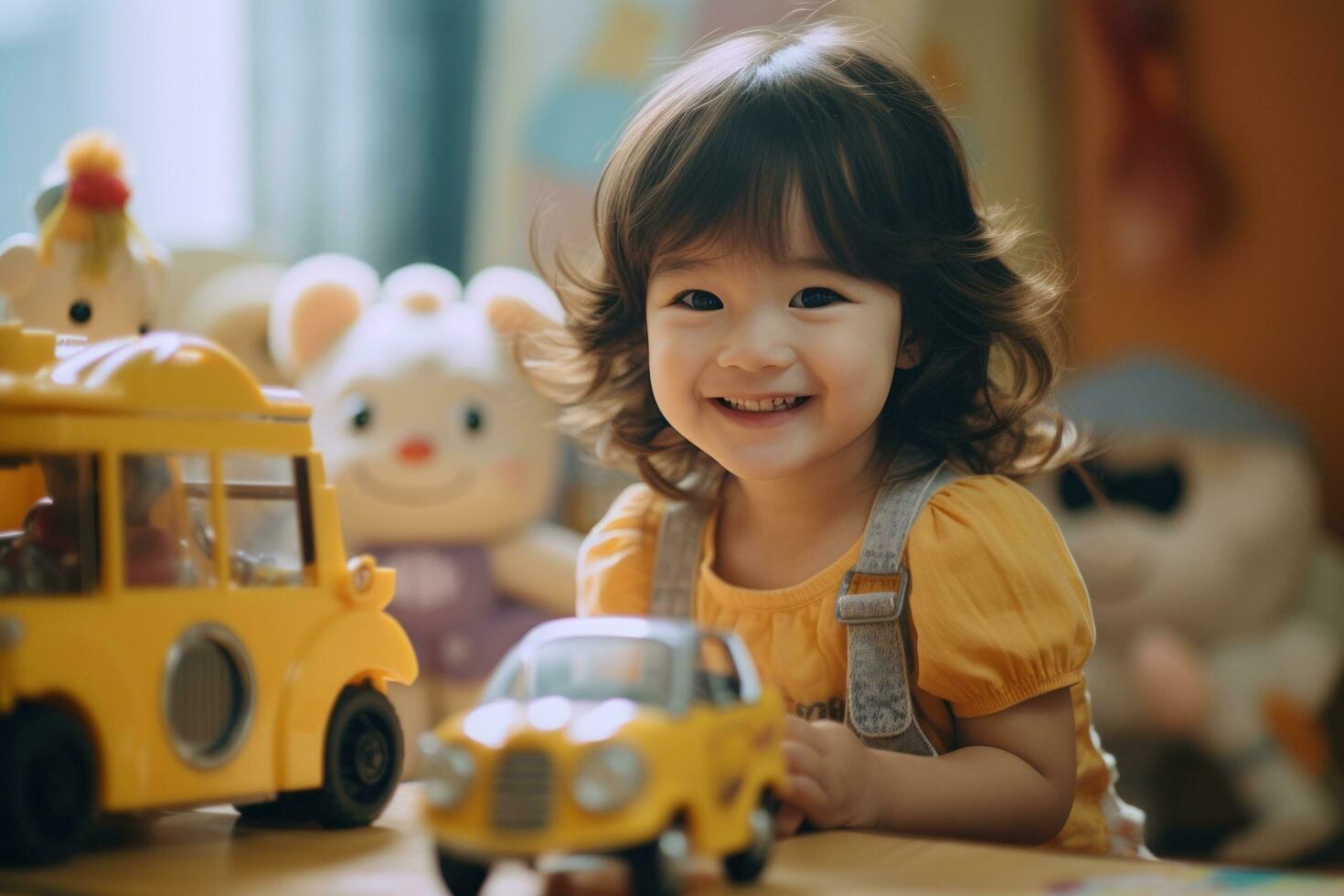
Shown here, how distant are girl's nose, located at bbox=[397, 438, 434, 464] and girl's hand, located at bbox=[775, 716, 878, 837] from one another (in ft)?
3.14

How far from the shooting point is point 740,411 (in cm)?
83

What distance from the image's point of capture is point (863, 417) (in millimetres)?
841

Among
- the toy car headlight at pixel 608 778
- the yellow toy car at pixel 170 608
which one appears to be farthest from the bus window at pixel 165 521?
the toy car headlight at pixel 608 778

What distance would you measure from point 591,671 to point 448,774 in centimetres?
8

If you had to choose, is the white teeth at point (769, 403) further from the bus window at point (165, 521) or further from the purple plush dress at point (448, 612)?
the purple plush dress at point (448, 612)

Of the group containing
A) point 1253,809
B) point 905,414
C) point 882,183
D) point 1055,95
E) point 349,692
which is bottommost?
point 1253,809

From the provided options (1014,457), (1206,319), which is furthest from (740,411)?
(1206,319)

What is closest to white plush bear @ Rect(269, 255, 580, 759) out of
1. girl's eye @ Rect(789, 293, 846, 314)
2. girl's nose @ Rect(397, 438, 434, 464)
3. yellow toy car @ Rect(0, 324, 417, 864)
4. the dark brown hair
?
girl's nose @ Rect(397, 438, 434, 464)

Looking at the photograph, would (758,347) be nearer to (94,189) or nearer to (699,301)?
(699,301)

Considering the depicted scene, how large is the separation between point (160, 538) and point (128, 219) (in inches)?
16.8

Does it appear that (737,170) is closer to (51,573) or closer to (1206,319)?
(51,573)

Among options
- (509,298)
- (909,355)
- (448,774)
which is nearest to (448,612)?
(509,298)

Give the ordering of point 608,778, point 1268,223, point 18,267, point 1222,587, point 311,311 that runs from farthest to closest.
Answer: point 1268,223 < point 1222,587 < point 311,311 < point 18,267 < point 608,778

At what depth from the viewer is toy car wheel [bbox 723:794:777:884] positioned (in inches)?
22.1
